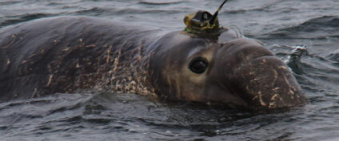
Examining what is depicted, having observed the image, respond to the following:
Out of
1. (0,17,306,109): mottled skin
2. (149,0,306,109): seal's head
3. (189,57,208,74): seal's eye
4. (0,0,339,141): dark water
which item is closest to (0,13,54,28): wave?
(0,17,306,109): mottled skin

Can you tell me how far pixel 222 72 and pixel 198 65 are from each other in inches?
8.9

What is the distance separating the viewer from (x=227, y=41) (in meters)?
5.09

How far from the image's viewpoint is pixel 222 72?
4930mm

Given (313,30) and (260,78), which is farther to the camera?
(313,30)

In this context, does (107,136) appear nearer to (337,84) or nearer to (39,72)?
(39,72)

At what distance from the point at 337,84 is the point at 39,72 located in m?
3.25

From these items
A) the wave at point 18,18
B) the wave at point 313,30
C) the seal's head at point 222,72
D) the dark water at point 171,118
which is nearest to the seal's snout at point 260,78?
the seal's head at point 222,72

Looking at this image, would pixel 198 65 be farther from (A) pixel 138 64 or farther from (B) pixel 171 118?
(A) pixel 138 64

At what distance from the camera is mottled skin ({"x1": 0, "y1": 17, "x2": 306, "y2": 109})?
4879 mm

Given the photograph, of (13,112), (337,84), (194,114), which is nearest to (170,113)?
(194,114)

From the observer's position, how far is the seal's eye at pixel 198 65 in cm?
501

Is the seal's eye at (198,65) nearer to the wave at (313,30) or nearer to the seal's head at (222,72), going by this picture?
the seal's head at (222,72)

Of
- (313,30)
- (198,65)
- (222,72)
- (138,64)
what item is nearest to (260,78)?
(222,72)

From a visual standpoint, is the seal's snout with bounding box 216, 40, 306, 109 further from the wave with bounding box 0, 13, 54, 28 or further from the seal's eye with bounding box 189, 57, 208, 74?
the wave with bounding box 0, 13, 54, 28
